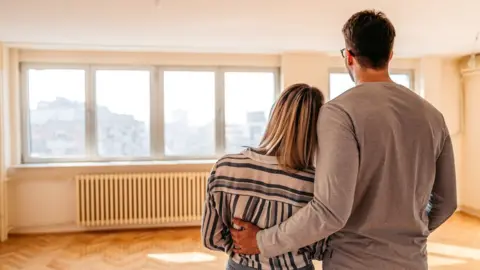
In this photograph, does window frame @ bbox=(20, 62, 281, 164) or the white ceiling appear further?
window frame @ bbox=(20, 62, 281, 164)

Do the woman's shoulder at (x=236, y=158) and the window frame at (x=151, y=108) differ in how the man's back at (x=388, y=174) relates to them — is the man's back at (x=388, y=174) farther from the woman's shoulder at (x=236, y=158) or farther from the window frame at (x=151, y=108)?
the window frame at (x=151, y=108)

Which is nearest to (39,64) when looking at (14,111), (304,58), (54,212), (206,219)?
(14,111)

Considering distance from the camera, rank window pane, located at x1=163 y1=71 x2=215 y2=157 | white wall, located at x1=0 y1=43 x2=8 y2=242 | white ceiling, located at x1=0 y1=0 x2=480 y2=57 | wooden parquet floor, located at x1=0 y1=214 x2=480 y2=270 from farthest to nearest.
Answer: window pane, located at x1=163 y1=71 x2=215 y2=157 < white wall, located at x1=0 y1=43 x2=8 y2=242 < wooden parquet floor, located at x1=0 y1=214 x2=480 y2=270 < white ceiling, located at x1=0 y1=0 x2=480 y2=57

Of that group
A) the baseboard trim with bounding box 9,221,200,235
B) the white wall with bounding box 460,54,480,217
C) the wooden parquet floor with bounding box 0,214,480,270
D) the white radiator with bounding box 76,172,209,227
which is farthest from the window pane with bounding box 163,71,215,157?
the white wall with bounding box 460,54,480,217

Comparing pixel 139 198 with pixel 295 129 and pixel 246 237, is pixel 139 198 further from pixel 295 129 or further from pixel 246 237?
pixel 295 129

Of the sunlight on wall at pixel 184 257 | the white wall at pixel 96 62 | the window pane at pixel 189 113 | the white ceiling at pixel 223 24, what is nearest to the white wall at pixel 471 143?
the white wall at pixel 96 62

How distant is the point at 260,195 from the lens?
1.25m

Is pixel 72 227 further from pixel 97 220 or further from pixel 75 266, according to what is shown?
pixel 75 266

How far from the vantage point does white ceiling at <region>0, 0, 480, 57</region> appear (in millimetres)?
3065

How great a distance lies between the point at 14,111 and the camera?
194 inches

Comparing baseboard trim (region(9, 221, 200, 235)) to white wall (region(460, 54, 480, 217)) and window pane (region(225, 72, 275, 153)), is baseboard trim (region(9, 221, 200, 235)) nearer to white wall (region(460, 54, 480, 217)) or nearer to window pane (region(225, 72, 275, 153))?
window pane (region(225, 72, 275, 153))

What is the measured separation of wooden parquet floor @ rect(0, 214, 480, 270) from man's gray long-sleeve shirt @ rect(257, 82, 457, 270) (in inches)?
111

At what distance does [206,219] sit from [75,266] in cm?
304

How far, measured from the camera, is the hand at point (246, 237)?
4.15ft
